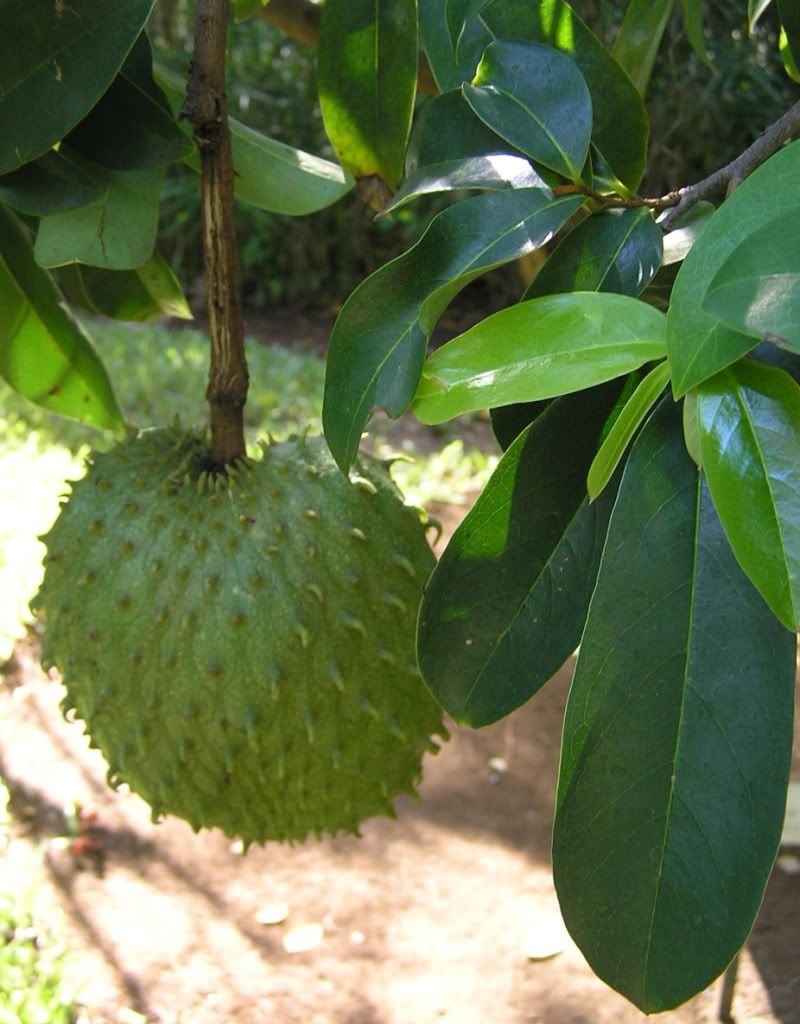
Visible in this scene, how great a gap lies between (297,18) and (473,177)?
0.49 meters

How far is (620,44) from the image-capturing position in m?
0.96

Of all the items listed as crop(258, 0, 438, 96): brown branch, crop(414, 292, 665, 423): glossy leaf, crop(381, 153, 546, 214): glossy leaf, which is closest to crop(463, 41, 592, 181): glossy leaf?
crop(381, 153, 546, 214): glossy leaf

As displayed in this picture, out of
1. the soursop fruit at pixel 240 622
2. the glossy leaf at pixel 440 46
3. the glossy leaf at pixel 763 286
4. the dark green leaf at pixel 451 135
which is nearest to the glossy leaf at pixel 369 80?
the glossy leaf at pixel 440 46

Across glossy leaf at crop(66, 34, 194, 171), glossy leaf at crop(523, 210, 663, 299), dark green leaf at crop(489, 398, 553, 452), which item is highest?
glossy leaf at crop(66, 34, 194, 171)

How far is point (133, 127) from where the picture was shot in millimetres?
739

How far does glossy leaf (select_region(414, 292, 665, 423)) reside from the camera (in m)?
0.52

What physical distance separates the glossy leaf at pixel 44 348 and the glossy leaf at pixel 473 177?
1.62ft

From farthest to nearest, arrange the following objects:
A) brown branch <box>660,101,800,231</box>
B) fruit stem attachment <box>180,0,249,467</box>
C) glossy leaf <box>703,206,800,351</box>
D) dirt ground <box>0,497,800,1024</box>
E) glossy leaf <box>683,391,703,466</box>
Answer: dirt ground <box>0,497,800,1024</box> < fruit stem attachment <box>180,0,249,467</box> < brown branch <box>660,101,800,231</box> < glossy leaf <box>683,391,703,466</box> < glossy leaf <box>703,206,800,351</box>

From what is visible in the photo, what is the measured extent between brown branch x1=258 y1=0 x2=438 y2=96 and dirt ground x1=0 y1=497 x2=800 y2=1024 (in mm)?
1378

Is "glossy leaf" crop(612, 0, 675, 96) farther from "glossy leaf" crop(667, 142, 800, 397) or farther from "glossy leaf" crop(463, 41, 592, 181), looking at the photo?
"glossy leaf" crop(667, 142, 800, 397)

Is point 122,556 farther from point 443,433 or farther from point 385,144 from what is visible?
point 443,433

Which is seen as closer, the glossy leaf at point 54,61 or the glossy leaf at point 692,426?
the glossy leaf at point 692,426

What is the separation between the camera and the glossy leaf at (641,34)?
0.93m

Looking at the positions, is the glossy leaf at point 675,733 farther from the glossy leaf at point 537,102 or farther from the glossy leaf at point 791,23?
the glossy leaf at point 791,23
